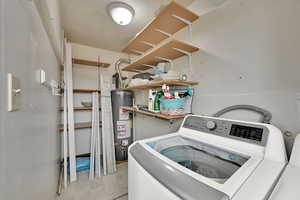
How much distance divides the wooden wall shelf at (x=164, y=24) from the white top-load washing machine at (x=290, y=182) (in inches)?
49.5

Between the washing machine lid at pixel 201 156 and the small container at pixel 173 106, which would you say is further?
the small container at pixel 173 106

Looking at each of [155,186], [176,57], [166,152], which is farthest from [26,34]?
[176,57]

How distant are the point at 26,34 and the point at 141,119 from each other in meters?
1.91

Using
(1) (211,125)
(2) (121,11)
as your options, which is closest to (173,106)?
(1) (211,125)

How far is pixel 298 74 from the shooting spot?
2.30 feet

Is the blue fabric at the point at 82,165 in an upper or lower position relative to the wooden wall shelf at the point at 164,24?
lower

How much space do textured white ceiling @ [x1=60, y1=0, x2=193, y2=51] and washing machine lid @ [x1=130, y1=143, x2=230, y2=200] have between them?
1.68 m

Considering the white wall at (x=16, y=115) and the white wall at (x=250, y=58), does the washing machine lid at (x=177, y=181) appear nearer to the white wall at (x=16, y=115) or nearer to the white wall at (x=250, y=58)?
the white wall at (x=16, y=115)

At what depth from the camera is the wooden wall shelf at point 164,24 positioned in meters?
1.00

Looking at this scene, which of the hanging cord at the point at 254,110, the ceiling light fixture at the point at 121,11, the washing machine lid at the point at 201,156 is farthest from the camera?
the ceiling light fixture at the point at 121,11

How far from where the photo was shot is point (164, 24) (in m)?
1.21

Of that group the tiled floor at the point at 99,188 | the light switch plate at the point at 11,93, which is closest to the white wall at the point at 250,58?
the light switch plate at the point at 11,93

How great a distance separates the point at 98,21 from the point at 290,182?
7.68 ft

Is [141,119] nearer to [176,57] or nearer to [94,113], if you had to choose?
[94,113]
